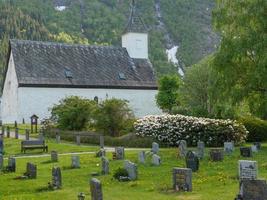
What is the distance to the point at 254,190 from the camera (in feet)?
41.1

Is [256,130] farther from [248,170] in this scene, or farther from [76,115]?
[248,170]

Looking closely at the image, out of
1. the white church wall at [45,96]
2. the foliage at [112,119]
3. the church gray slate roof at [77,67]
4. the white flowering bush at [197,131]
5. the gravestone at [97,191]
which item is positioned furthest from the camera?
the white church wall at [45,96]

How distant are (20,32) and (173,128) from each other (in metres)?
149

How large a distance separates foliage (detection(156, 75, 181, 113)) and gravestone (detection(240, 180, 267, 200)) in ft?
163

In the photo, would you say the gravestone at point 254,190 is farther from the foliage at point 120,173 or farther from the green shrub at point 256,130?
the green shrub at point 256,130

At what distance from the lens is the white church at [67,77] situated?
60281 millimetres

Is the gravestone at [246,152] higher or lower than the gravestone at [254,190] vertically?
higher

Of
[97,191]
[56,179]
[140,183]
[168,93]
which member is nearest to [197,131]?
[140,183]

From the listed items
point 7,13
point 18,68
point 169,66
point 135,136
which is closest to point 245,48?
point 135,136

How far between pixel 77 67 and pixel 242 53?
3751 centimetres

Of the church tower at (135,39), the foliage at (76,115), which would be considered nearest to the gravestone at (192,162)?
the foliage at (76,115)

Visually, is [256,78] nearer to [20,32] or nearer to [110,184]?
[110,184]

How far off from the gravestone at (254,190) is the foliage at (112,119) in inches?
1107

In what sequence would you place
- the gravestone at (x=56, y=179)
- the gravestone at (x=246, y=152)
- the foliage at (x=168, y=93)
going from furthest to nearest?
the foliage at (x=168, y=93), the gravestone at (x=246, y=152), the gravestone at (x=56, y=179)
